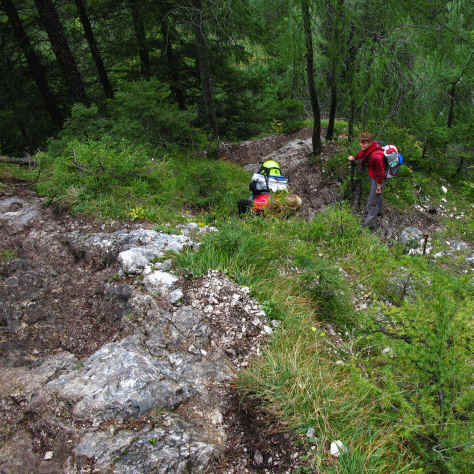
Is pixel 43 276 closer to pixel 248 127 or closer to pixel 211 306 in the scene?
pixel 211 306

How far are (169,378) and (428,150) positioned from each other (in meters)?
10.8

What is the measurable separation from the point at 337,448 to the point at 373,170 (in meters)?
5.79

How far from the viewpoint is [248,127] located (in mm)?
13836

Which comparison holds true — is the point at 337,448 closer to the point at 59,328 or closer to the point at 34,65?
the point at 59,328

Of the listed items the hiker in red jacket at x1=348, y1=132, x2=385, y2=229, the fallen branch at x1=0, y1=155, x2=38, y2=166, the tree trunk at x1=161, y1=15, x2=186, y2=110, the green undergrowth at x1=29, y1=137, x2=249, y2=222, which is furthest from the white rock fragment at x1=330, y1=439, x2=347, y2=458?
the tree trunk at x1=161, y1=15, x2=186, y2=110

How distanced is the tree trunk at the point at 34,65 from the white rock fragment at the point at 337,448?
12.2 meters

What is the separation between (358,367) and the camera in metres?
2.98

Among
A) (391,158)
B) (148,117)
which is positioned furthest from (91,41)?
(391,158)

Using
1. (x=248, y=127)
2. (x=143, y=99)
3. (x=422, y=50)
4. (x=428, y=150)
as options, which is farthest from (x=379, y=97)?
(x=248, y=127)

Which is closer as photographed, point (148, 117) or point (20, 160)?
point (20, 160)

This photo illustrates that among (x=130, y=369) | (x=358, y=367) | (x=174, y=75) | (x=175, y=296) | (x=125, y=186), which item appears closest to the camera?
(x=130, y=369)

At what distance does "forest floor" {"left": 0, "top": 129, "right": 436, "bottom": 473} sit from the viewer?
2135 mm

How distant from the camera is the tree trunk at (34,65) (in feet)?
32.3

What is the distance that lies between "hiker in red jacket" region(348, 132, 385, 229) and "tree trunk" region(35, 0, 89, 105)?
7.16m
